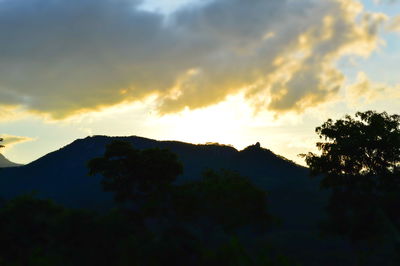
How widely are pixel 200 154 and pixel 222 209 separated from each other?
10495 centimetres

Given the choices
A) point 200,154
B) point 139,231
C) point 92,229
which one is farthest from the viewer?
point 200,154

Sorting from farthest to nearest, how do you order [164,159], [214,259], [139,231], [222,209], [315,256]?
1. [315,256]
2. [222,209]
3. [164,159]
4. [139,231]
5. [214,259]

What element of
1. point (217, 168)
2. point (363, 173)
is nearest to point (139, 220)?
point (363, 173)

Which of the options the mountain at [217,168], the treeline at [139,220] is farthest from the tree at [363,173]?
the mountain at [217,168]

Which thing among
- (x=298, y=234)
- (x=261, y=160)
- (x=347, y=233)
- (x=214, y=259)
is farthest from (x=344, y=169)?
(x=261, y=160)

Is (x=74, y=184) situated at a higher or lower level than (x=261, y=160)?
lower

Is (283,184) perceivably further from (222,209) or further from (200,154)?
(222,209)

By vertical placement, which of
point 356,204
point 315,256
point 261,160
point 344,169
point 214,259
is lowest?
point 315,256

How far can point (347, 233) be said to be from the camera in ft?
131

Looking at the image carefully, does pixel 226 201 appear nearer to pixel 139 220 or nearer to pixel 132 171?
pixel 139 220

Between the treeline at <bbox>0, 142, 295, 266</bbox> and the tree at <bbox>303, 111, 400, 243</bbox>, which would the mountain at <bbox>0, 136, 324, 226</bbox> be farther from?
the tree at <bbox>303, 111, 400, 243</bbox>

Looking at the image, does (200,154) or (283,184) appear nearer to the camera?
(283,184)

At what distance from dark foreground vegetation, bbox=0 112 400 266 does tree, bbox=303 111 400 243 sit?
3.6 inches

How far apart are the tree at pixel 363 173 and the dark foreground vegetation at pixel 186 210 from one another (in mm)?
91
